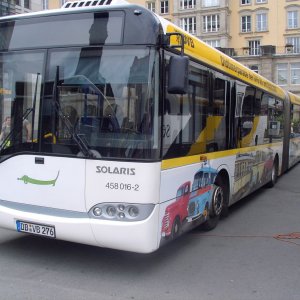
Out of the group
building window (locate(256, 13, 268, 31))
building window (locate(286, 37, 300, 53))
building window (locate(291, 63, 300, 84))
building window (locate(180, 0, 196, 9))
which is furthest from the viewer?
Answer: building window (locate(180, 0, 196, 9))

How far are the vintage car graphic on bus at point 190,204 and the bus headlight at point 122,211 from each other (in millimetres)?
349

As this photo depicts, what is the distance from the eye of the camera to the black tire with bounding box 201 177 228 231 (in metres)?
7.13

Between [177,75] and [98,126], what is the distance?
1004mm

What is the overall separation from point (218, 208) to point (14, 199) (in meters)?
3.26

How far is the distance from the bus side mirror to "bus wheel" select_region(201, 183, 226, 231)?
8.43ft

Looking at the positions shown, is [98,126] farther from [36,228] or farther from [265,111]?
[265,111]

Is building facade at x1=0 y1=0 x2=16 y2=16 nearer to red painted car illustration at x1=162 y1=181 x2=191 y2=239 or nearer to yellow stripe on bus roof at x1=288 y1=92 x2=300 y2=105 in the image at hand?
yellow stripe on bus roof at x1=288 y1=92 x2=300 y2=105

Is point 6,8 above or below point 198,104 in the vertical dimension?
above

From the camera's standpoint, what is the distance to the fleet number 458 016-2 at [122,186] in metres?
4.95

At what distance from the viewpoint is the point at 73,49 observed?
5.27 m

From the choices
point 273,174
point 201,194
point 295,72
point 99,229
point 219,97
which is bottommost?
point 273,174

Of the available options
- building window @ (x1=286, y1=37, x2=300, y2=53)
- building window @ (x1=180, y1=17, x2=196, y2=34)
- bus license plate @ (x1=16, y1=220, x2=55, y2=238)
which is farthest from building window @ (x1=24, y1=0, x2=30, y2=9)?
bus license plate @ (x1=16, y1=220, x2=55, y2=238)

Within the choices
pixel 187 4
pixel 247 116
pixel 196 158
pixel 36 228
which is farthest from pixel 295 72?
pixel 36 228

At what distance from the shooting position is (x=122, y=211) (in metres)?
5.01
